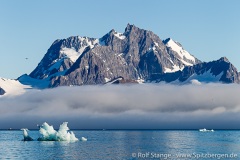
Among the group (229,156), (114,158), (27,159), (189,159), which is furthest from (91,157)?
(229,156)

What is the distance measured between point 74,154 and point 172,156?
35.9 m

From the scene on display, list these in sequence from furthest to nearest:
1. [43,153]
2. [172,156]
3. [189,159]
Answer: [43,153] → [172,156] → [189,159]

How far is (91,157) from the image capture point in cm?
17300

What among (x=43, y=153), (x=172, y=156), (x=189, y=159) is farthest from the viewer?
(x=43, y=153)

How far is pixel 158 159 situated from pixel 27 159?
43.1 metres

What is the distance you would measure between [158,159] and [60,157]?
33782mm

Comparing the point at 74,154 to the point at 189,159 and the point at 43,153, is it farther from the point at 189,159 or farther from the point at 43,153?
the point at 189,159

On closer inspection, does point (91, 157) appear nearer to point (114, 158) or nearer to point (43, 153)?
point (114, 158)

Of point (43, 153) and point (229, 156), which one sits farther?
point (43, 153)

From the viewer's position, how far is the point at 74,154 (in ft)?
607

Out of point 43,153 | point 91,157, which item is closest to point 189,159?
point 91,157

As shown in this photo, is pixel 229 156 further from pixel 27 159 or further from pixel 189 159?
pixel 27 159

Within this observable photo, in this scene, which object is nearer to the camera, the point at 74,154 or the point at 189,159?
the point at 189,159

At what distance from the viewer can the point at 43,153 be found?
189m
